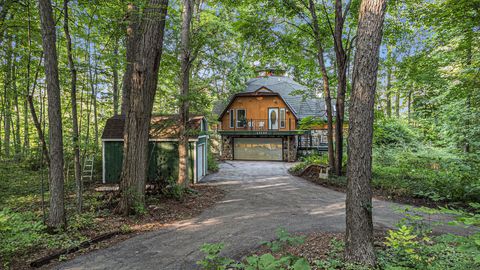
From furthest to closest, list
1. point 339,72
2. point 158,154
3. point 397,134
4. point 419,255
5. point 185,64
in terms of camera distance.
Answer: point 397,134
point 158,154
point 339,72
point 185,64
point 419,255

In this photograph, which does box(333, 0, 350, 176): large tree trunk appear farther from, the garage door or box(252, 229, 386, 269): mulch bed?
the garage door

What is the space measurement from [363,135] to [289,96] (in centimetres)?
1881

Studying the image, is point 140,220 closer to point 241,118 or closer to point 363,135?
point 363,135

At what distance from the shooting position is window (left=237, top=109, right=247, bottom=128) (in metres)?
21.2

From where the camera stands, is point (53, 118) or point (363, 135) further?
point (53, 118)

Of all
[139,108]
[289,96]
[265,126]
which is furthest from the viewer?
[289,96]

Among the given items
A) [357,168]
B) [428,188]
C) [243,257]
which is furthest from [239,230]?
[428,188]

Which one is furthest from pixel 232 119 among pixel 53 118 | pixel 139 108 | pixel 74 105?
pixel 53 118

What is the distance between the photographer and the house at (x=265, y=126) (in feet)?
67.5

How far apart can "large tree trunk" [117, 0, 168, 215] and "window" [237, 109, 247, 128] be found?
1483 cm

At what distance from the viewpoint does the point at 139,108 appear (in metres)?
6.46

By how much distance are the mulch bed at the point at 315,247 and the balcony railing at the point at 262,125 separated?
1584 cm

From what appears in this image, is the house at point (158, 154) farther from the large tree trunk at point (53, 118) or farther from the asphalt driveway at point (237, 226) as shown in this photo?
the large tree trunk at point (53, 118)

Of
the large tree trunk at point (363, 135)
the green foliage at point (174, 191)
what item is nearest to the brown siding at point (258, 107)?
the green foliage at point (174, 191)
